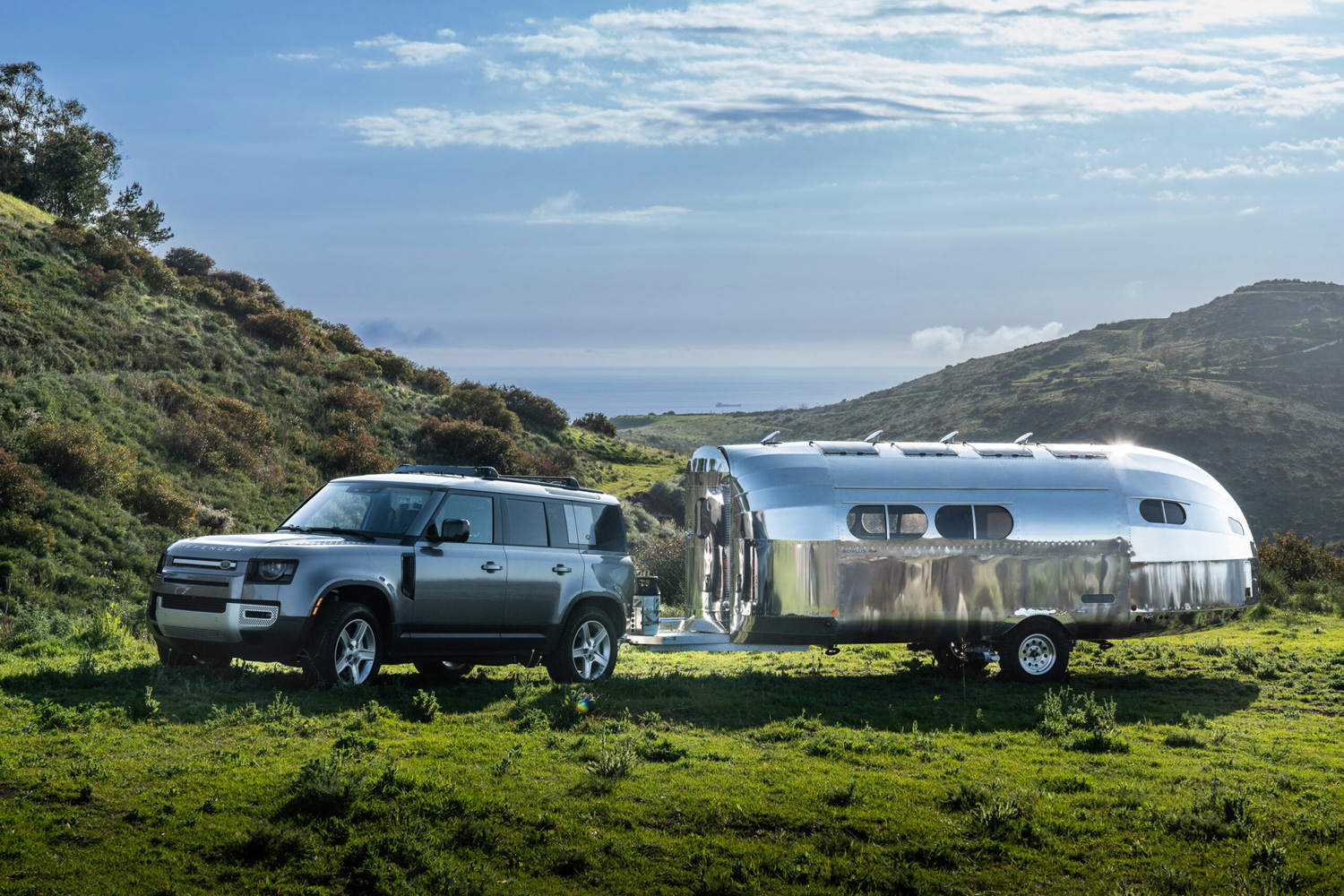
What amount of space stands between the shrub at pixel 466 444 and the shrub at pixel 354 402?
1740mm

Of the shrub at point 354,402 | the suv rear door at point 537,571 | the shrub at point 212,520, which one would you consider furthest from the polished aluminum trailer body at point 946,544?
the shrub at point 354,402

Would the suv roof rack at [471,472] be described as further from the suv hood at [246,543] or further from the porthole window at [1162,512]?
the porthole window at [1162,512]

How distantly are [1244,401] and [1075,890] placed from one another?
7366 centimetres

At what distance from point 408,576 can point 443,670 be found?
2172mm

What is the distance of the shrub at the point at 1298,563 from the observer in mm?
27531

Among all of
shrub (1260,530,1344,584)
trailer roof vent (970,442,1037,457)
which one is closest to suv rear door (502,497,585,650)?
trailer roof vent (970,442,1037,457)

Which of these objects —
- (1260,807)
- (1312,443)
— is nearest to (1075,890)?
(1260,807)

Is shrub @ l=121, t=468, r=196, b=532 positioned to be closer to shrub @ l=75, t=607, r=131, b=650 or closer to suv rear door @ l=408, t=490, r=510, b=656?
shrub @ l=75, t=607, r=131, b=650

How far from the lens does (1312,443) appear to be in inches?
2514

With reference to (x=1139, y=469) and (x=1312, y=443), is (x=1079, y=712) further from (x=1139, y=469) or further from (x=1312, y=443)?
(x=1312, y=443)

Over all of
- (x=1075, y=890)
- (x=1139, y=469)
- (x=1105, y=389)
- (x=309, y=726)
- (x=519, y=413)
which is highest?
(x=1105, y=389)

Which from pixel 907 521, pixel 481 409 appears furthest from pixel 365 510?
pixel 481 409

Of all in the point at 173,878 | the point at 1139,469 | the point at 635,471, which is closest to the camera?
the point at 173,878

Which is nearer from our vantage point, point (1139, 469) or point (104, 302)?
point (1139, 469)
